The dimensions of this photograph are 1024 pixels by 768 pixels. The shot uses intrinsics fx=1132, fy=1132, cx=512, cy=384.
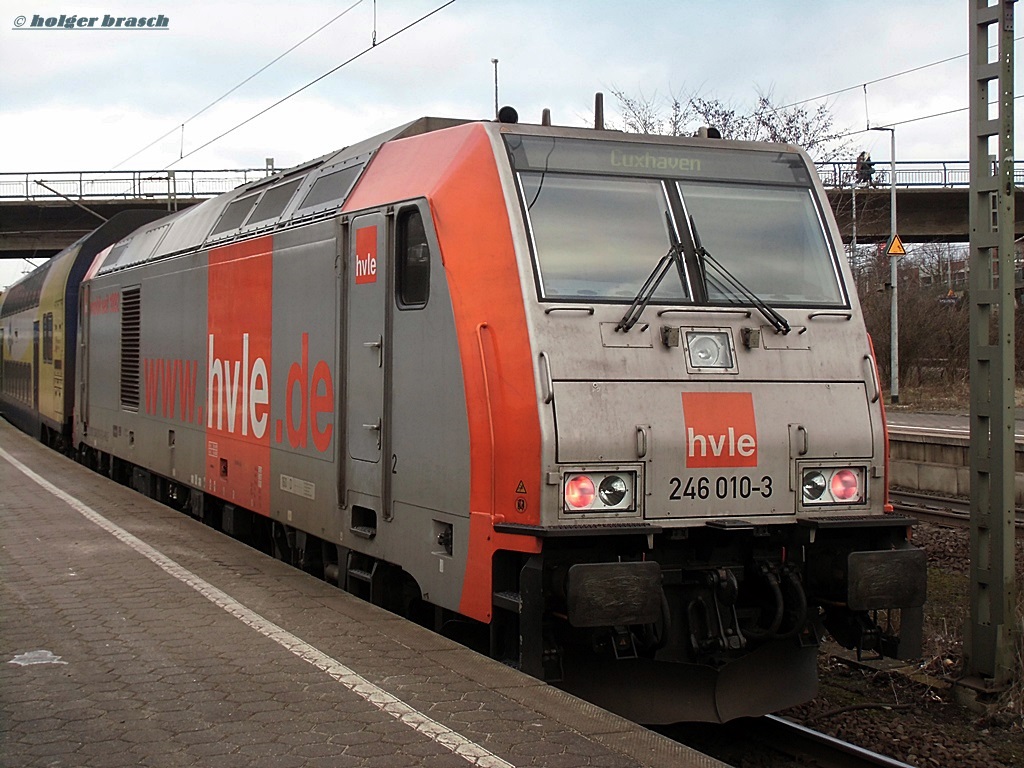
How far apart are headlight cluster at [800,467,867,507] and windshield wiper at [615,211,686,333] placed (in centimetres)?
123

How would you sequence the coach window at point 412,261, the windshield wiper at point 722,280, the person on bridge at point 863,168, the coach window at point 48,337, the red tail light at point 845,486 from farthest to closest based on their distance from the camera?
1. the person on bridge at point 863,168
2. the coach window at point 48,337
3. the coach window at point 412,261
4. the windshield wiper at point 722,280
5. the red tail light at point 845,486

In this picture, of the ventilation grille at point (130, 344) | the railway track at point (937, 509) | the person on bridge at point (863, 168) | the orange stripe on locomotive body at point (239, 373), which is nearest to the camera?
the orange stripe on locomotive body at point (239, 373)

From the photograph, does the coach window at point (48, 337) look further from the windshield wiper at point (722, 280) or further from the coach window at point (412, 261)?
the windshield wiper at point (722, 280)

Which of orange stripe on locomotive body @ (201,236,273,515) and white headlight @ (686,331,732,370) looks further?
orange stripe on locomotive body @ (201,236,273,515)

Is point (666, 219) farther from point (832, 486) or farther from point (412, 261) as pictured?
point (832, 486)

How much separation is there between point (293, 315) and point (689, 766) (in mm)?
4953

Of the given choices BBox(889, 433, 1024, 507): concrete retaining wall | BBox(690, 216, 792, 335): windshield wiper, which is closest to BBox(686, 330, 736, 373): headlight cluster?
BBox(690, 216, 792, 335): windshield wiper

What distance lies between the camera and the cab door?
6.88m

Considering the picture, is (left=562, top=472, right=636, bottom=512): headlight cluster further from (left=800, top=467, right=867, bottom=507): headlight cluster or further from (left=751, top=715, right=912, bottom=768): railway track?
(left=751, top=715, right=912, bottom=768): railway track

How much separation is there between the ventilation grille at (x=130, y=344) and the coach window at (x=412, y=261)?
7.38m

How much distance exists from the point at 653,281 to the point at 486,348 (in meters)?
1.01

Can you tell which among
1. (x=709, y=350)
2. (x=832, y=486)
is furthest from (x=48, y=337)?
(x=832, y=486)

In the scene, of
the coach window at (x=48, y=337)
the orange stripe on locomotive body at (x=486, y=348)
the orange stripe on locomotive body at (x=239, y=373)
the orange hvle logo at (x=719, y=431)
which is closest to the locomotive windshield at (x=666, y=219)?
the orange stripe on locomotive body at (x=486, y=348)

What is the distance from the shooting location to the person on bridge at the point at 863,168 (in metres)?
26.3
